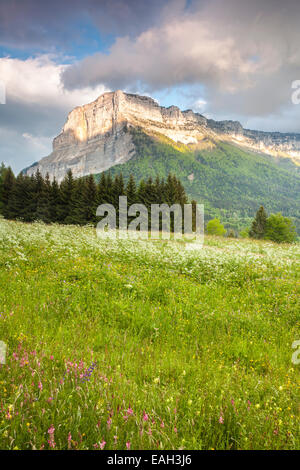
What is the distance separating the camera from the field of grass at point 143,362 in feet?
7.01

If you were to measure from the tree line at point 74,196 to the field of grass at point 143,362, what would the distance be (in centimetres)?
3747

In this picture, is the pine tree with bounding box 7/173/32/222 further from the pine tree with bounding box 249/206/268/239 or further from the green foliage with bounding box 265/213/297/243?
the green foliage with bounding box 265/213/297/243

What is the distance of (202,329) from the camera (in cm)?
497

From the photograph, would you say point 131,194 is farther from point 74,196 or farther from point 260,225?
point 260,225

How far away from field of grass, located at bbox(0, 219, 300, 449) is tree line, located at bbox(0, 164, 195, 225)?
37.5 m

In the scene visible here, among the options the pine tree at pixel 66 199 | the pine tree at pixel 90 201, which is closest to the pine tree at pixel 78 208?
the pine tree at pixel 90 201

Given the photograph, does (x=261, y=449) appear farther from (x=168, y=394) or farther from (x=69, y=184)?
(x=69, y=184)

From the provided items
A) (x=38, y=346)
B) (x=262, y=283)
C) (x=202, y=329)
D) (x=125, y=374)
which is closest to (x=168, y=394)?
(x=125, y=374)

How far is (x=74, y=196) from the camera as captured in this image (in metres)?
45.3

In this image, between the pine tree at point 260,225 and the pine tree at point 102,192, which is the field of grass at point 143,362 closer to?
the pine tree at point 102,192

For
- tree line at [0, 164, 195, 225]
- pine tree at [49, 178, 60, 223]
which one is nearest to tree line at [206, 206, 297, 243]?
tree line at [0, 164, 195, 225]

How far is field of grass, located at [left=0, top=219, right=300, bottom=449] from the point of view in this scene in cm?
214

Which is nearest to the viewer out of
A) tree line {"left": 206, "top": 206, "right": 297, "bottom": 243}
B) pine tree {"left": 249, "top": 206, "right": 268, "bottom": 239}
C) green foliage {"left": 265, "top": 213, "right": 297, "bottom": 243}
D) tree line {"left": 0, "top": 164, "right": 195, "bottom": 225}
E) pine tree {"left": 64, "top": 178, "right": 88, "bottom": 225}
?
pine tree {"left": 64, "top": 178, "right": 88, "bottom": 225}
